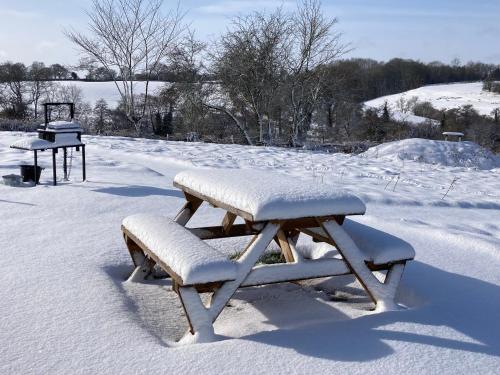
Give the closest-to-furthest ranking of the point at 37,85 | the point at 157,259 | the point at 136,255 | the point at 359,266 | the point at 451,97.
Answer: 1. the point at 157,259
2. the point at 359,266
3. the point at 136,255
4. the point at 37,85
5. the point at 451,97

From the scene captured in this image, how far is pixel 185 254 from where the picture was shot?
2631 mm

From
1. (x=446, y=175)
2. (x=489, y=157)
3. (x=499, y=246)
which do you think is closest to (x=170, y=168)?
(x=446, y=175)

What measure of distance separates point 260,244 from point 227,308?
0.68 meters

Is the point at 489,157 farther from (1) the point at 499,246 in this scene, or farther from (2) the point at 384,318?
(2) the point at 384,318

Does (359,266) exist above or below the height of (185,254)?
below

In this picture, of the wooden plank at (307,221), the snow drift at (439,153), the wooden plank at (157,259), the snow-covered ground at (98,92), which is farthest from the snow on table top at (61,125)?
the snow-covered ground at (98,92)

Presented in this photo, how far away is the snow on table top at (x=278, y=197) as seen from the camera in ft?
8.77

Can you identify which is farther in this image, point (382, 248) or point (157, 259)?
point (382, 248)

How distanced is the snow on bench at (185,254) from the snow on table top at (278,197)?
0.27m

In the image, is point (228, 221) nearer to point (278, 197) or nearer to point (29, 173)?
point (278, 197)

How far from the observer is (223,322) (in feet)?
9.73

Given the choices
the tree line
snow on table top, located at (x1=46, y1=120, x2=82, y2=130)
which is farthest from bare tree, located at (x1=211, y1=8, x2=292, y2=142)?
snow on table top, located at (x1=46, y1=120, x2=82, y2=130)

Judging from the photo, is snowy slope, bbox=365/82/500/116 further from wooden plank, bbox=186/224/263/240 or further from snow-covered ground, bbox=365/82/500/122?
wooden plank, bbox=186/224/263/240

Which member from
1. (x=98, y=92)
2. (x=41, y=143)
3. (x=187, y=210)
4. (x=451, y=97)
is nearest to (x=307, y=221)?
(x=187, y=210)
